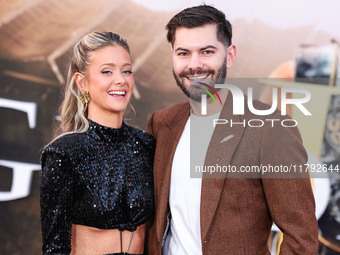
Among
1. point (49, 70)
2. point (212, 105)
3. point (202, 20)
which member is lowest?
point (212, 105)

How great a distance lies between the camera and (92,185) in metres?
1.86

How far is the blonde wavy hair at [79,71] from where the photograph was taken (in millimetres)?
2004

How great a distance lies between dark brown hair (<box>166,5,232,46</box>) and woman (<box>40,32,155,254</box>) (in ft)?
1.04

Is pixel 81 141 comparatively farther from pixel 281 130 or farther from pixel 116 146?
pixel 281 130

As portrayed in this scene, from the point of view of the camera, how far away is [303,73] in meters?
3.22

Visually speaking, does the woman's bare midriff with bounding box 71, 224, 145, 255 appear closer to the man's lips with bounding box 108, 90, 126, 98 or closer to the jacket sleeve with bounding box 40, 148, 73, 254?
the jacket sleeve with bounding box 40, 148, 73, 254

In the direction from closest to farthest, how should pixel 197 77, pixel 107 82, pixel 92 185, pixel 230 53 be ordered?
pixel 92 185 → pixel 107 82 → pixel 197 77 → pixel 230 53

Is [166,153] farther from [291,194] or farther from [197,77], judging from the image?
[291,194]

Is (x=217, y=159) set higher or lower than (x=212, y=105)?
lower

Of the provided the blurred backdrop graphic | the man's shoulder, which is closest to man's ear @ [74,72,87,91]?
the man's shoulder

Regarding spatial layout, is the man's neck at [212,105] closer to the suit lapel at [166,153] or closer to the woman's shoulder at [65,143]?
the suit lapel at [166,153]

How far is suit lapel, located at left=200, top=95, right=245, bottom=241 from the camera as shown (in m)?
1.82

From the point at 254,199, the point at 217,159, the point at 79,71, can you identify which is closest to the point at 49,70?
the point at 79,71

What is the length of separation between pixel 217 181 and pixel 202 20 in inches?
32.6
